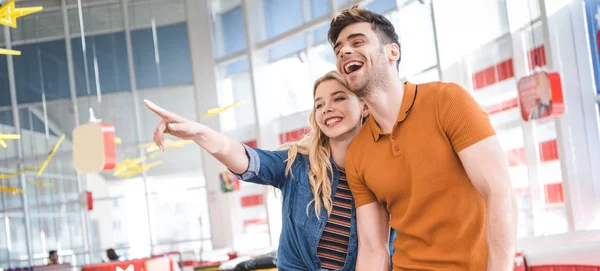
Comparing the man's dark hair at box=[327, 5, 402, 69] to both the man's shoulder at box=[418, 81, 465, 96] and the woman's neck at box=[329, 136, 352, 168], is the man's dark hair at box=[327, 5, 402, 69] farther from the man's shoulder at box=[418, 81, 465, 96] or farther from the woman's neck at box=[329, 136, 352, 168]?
the woman's neck at box=[329, 136, 352, 168]

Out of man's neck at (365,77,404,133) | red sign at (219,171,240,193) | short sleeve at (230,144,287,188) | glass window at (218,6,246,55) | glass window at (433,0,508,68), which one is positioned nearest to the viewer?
man's neck at (365,77,404,133)

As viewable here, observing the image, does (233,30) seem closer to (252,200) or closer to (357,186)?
(252,200)

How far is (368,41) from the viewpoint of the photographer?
2.11 m

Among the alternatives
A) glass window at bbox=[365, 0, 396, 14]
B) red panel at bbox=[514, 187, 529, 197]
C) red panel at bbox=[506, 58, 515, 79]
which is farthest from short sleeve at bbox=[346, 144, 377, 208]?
glass window at bbox=[365, 0, 396, 14]

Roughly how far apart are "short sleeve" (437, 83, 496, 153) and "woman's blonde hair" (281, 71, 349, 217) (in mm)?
536

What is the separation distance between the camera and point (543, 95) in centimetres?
584

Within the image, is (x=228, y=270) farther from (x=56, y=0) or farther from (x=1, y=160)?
(x=56, y=0)

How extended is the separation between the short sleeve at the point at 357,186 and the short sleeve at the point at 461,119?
34 cm

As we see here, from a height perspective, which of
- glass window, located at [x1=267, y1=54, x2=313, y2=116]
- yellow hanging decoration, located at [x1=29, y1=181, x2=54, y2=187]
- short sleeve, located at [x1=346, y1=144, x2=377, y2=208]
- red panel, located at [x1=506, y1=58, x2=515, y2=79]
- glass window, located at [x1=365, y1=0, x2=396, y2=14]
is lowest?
short sleeve, located at [x1=346, y1=144, x2=377, y2=208]

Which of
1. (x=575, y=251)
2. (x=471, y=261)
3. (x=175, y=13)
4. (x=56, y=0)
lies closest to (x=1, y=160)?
(x=56, y=0)

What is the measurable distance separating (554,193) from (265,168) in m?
5.12

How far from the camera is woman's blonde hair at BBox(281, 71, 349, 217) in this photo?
2.44m

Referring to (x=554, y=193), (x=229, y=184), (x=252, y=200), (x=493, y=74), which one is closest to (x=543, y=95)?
(x=554, y=193)

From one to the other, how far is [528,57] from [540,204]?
4.90 ft
